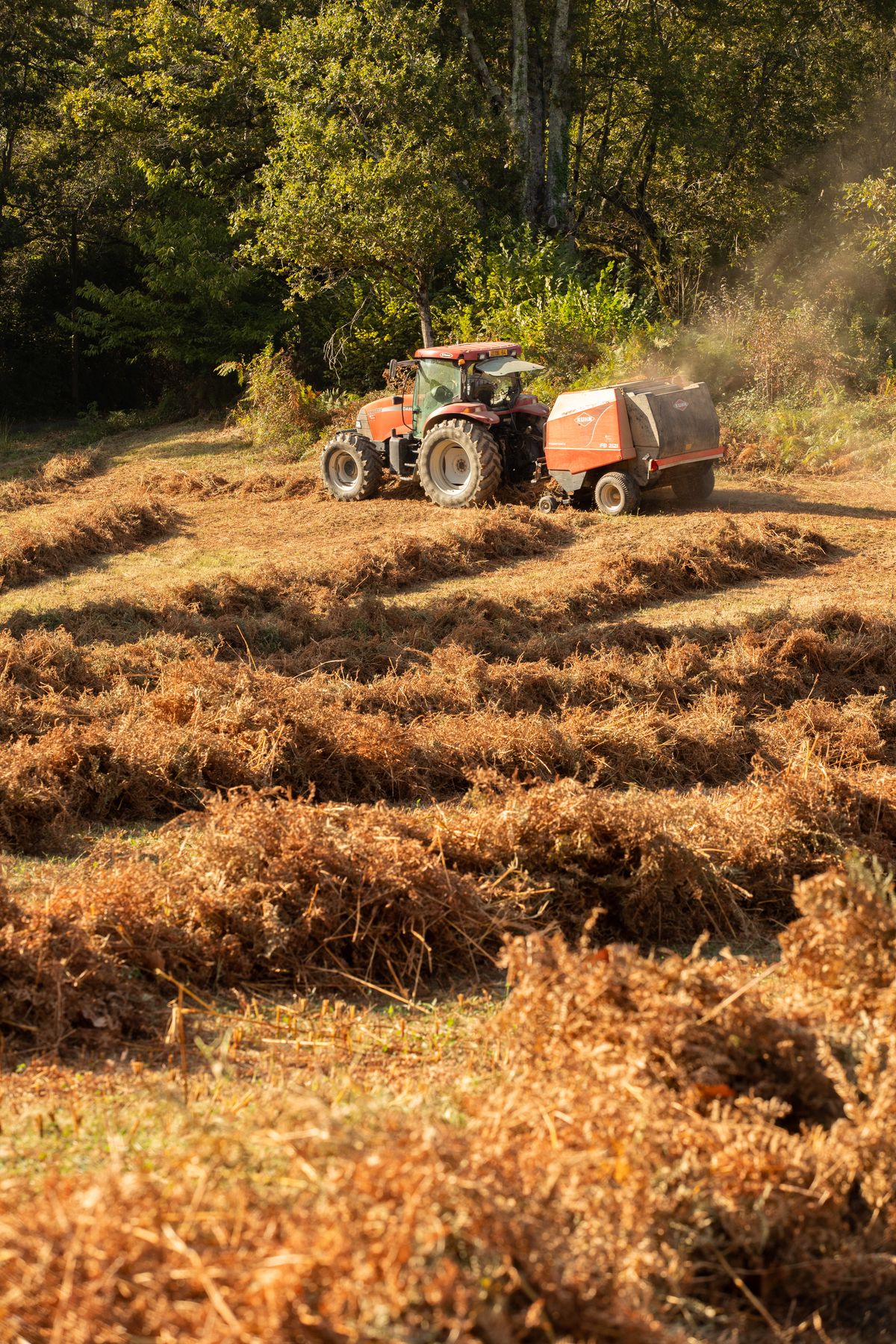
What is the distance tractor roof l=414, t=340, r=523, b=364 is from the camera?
1532cm

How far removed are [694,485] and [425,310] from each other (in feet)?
30.3

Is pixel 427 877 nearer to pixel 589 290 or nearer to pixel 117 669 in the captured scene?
pixel 117 669

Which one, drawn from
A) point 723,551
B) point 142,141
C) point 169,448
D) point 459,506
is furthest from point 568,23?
point 723,551

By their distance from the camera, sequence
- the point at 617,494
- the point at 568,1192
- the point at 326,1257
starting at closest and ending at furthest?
1. the point at 326,1257
2. the point at 568,1192
3. the point at 617,494

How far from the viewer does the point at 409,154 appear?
2158cm

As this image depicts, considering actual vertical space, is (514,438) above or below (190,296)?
below

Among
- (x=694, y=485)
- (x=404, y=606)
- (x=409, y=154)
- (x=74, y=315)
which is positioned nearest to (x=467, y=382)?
(x=694, y=485)

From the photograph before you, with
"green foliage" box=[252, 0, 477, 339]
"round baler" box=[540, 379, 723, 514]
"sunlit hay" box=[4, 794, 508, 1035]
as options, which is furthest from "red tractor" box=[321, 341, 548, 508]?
"sunlit hay" box=[4, 794, 508, 1035]

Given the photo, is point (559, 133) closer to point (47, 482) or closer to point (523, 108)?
point (523, 108)

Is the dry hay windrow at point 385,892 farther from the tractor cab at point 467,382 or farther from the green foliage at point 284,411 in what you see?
the green foliage at point 284,411

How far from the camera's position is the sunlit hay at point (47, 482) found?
1761cm

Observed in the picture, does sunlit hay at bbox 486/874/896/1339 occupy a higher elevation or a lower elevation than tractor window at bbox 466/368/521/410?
lower

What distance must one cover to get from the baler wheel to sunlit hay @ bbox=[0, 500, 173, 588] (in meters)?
5.22

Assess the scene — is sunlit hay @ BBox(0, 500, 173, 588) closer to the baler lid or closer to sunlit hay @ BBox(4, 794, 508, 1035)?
the baler lid
